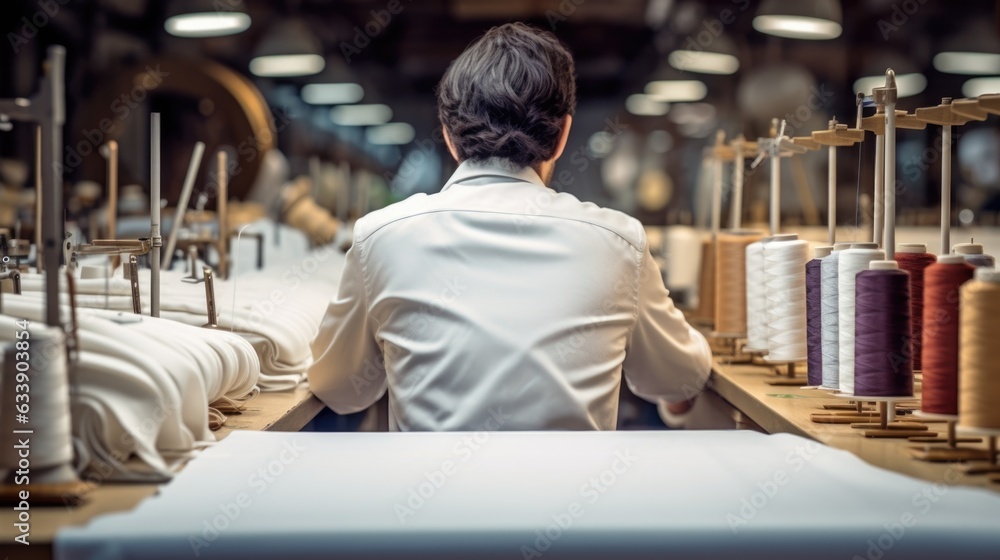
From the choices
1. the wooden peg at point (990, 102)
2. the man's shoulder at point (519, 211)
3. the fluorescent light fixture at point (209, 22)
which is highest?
the fluorescent light fixture at point (209, 22)

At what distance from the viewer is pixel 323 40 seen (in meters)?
7.34

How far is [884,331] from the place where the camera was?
4.27 ft

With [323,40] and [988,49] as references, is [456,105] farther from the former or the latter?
[323,40]

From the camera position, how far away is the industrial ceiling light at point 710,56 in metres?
5.43

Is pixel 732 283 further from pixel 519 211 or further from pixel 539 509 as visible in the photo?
pixel 539 509

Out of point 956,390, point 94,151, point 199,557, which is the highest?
point 94,151

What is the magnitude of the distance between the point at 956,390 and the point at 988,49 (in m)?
5.77

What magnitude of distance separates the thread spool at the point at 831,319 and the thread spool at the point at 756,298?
1.19 ft

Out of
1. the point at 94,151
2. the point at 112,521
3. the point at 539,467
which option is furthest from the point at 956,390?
the point at 94,151

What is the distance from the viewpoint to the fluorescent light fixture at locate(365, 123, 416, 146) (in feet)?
37.6

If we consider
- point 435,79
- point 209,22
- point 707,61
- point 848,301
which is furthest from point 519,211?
point 435,79

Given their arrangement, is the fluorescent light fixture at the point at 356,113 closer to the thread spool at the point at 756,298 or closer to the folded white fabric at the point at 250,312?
the folded white fabric at the point at 250,312

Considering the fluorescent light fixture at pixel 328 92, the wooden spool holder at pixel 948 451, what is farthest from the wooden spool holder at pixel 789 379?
the fluorescent light fixture at pixel 328 92

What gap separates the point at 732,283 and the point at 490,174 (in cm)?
80
